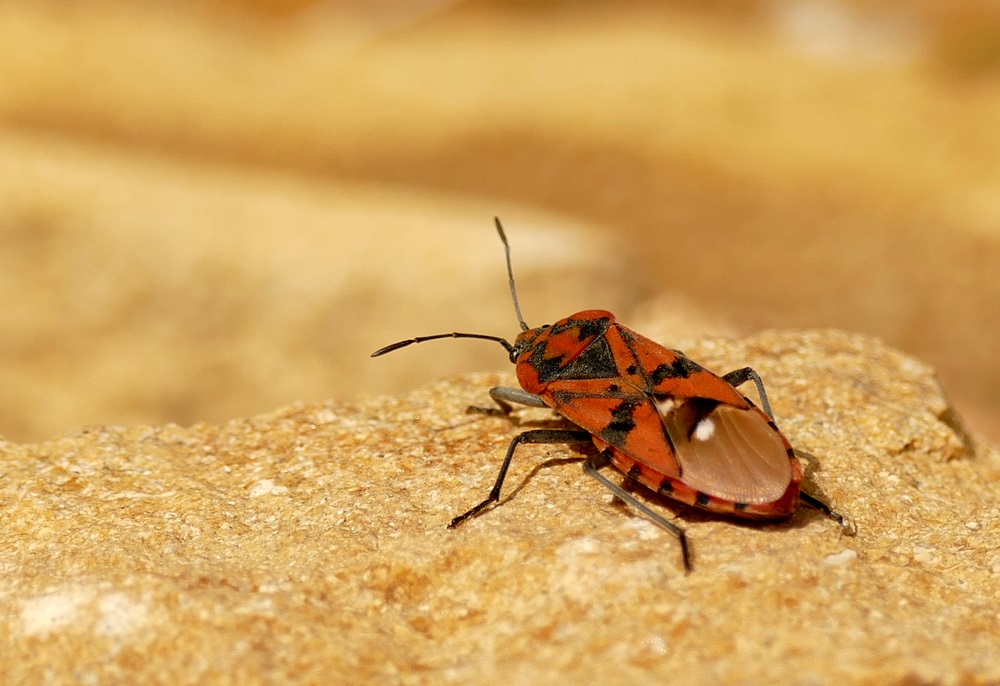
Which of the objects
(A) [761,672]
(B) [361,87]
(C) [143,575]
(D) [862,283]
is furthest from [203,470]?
(B) [361,87]

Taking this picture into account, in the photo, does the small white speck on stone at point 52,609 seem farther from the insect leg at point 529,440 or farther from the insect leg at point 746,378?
the insect leg at point 746,378

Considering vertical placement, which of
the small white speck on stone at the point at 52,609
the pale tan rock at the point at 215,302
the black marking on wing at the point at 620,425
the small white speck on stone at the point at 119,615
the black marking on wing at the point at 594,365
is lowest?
the pale tan rock at the point at 215,302

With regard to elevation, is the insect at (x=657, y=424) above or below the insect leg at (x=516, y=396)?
above

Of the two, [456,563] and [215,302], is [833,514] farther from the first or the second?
[215,302]

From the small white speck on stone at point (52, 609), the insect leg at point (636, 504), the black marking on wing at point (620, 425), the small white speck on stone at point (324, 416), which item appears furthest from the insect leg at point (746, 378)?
the small white speck on stone at point (52, 609)

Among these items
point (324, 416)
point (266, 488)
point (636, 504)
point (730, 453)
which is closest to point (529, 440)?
point (636, 504)

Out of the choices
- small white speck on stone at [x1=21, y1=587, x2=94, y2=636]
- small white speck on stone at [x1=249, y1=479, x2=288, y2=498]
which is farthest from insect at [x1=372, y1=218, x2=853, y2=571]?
small white speck on stone at [x1=21, y1=587, x2=94, y2=636]

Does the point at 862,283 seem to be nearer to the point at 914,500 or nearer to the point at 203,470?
the point at 914,500
